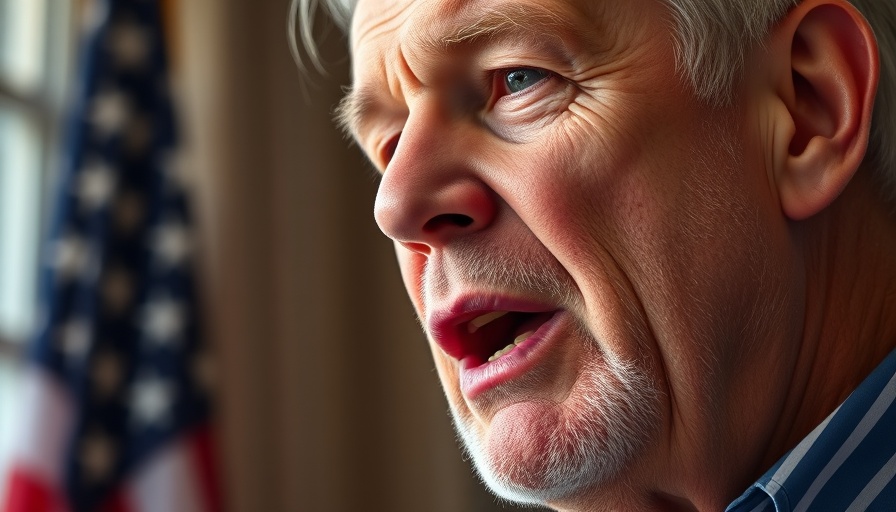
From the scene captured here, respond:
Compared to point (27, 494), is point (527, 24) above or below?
above

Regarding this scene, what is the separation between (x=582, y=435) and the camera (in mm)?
815

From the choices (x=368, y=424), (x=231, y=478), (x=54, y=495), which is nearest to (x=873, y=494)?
(x=54, y=495)

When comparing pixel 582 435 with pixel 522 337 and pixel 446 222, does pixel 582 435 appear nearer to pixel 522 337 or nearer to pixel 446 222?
pixel 522 337

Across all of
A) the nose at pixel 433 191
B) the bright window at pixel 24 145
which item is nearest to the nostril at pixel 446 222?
the nose at pixel 433 191

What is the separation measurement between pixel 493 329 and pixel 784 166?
31cm

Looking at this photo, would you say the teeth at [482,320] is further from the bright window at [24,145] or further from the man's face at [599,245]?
the bright window at [24,145]

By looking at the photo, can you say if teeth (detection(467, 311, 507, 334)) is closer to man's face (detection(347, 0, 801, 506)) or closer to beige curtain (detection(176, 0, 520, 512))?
man's face (detection(347, 0, 801, 506))

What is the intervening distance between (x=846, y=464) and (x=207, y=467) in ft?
6.39

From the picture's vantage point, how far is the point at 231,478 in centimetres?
286

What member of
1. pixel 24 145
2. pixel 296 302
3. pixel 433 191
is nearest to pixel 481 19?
pixel 433 191

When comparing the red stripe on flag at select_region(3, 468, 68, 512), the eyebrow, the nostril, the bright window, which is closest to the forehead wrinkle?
the eyebrow

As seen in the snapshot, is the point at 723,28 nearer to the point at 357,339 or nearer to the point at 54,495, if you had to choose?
the point at 54,495

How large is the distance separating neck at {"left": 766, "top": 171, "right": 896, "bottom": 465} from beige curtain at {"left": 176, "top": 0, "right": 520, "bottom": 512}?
6.30ft

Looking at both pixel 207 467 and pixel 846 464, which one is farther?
pixel 207 467
